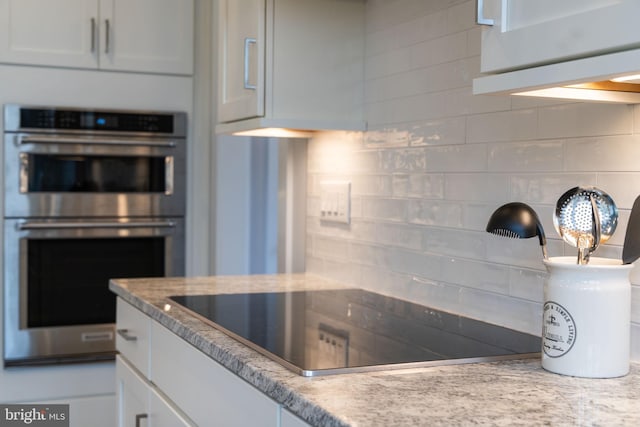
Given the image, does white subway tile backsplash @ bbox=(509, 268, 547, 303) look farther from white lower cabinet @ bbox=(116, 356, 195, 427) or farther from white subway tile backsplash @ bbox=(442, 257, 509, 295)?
white lower cabinet @ bbox=(116, 356, 195, 427)

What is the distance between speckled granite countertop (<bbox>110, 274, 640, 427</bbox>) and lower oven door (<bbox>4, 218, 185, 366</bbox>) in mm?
1832

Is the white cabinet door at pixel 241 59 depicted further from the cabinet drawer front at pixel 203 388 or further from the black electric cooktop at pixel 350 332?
the cabinet drawer front at pixel 203 388

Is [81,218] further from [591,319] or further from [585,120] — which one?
[591,319]

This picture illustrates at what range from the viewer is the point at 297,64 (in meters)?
2.06

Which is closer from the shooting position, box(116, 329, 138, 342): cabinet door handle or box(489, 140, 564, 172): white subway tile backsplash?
box(489, 140, 564, 172): white subway tile backsplash

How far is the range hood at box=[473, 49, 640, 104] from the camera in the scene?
93cm

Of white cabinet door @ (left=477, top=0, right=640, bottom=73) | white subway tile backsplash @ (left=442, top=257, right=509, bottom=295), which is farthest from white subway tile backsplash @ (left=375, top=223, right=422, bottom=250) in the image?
white cabinet door @ (left=477, top=0, right=640, bottom=73)

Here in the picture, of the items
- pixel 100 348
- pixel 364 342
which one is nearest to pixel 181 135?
pixel 100 348

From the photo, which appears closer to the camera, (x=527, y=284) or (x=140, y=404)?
(x=527, y=284)

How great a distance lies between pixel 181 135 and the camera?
3199 mm

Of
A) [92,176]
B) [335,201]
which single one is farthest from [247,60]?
[92,176]

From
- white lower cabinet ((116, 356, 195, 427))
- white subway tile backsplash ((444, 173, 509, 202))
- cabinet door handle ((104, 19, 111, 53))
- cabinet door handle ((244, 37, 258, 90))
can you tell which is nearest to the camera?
white subway tile backsplash ((444, 173, 509, 202))

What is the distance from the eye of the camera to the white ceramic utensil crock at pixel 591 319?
1.13 metres

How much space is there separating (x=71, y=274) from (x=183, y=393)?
165cm
